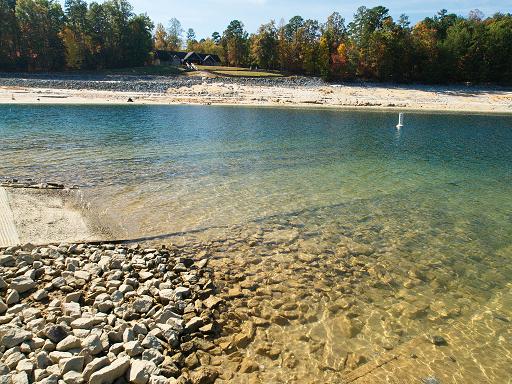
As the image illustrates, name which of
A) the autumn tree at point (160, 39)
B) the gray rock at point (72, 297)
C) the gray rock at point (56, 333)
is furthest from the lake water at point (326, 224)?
the autumn tree at point (160, 39)

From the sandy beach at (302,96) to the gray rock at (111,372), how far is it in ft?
176

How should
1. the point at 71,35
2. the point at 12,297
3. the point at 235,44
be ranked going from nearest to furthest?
the point at 12,297 < the point at 71,35 < the point at 235,44

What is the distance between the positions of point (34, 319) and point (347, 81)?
Result: 7907cm

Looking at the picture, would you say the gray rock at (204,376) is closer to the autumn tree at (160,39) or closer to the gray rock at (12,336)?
the gray rock at (12,336)

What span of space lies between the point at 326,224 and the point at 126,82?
69.4m

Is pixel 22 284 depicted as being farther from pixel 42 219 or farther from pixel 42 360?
pixel 42 219

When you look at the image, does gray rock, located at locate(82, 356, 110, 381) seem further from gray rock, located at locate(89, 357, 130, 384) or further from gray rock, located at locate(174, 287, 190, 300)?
gray rock, located at locate(174, 287, 190, 300)

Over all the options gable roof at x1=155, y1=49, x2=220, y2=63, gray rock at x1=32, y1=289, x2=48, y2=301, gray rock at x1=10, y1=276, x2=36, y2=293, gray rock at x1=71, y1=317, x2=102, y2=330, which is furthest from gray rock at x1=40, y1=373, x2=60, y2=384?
gable roof at x1=155, y1=49, x2=220, y2=63

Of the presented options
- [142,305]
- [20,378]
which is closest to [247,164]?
[142,305]

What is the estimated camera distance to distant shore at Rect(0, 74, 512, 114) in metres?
56.2

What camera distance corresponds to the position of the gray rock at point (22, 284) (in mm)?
6695

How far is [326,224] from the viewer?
11.5m

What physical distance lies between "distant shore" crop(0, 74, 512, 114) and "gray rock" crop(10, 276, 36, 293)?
1991 inches

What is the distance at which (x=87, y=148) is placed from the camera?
21.9 meters
